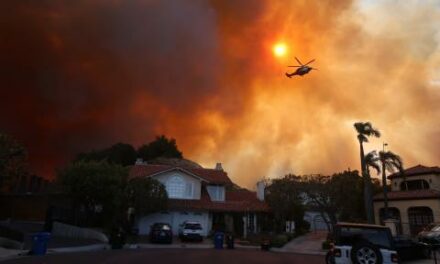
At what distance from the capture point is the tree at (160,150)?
284 feet

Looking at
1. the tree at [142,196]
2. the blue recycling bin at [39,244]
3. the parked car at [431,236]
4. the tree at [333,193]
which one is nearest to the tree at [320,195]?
the tree at [333,193]

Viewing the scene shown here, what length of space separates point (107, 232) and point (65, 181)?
666cm

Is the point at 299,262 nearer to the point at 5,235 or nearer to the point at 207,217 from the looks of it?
the point at 5,235

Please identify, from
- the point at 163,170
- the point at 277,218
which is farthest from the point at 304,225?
the point at 163,170

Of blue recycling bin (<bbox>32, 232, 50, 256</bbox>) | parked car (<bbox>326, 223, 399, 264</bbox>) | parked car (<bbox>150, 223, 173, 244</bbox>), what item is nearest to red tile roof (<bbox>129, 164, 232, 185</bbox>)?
parked car (<bbox>150, 223, 173, 244</bbox>)

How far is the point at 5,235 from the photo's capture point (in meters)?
24.3

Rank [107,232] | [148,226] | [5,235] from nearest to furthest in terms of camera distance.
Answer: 1. [5,235]
2. [107,232]
3. [148,226]

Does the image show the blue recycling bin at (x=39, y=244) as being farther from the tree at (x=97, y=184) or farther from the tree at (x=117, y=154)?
the tree at (x=117, y=154)

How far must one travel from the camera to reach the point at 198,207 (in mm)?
39750

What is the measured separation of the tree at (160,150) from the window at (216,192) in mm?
42964

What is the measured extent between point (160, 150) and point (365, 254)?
255 ft

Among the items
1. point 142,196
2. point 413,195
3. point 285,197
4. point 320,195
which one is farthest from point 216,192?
point 413,195

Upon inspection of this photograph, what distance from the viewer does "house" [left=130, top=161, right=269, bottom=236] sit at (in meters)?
39.8

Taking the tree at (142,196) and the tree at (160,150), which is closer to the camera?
the tree at (142,196)
